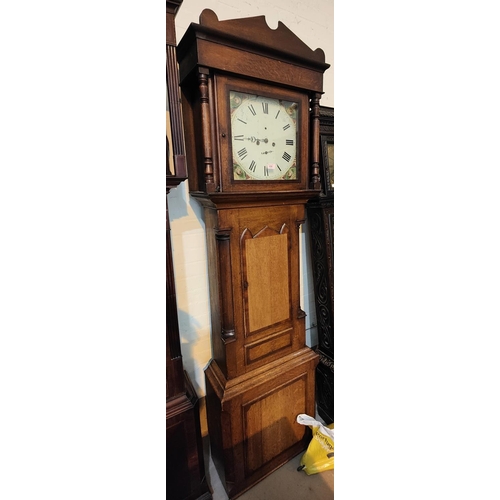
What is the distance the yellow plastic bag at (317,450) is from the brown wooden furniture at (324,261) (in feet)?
0.82

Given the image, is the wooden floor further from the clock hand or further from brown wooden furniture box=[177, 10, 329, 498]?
the clock hand

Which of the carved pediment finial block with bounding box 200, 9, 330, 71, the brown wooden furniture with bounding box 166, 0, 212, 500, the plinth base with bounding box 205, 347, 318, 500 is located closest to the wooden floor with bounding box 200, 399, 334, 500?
→ the plinth base with bounding box 205, 347, 318, 500

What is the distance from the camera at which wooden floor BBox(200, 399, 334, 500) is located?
131 cm

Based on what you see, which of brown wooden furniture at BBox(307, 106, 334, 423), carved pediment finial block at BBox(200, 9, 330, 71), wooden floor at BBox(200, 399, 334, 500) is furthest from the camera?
brown wooden furniture at BBox(307, 106, 334, 423)

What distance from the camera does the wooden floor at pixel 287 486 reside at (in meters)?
1.31

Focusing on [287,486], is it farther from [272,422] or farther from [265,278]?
[265,278]

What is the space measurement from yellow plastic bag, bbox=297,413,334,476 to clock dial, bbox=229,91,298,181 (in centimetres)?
121

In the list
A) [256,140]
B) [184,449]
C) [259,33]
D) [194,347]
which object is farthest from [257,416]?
[259,33]

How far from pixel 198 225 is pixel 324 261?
0.75 m

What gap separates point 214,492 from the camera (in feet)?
4.34

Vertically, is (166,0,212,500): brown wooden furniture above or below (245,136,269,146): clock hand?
below
